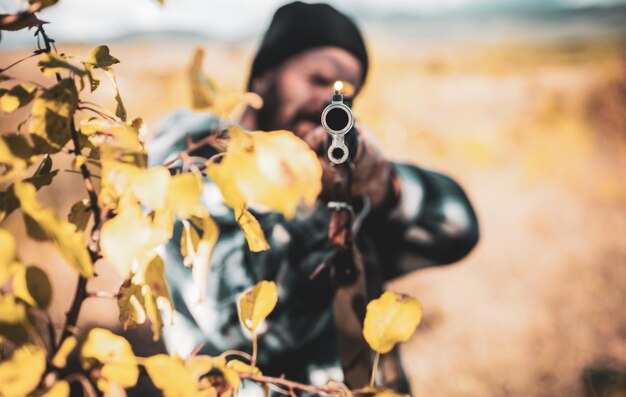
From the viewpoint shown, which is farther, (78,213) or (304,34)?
(304,34)

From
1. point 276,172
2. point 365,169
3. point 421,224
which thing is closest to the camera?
point 276,172

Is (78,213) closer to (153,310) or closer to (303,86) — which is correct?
(153,310)

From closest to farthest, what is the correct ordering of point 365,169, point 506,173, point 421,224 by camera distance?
point 365,169, point 421,224, point 506,173

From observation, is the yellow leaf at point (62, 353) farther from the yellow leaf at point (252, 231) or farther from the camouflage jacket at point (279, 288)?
the camouflage jacket at point (279, 288)

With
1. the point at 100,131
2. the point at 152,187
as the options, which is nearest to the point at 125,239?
the point at 152,187

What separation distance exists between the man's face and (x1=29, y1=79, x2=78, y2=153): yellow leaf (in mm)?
736

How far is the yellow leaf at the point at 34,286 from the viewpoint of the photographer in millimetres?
265

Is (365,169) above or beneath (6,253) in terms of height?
beneath

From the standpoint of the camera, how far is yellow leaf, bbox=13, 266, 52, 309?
0.27 m

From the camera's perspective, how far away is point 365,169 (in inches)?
32.8

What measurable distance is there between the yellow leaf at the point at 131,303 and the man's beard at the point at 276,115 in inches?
27.6

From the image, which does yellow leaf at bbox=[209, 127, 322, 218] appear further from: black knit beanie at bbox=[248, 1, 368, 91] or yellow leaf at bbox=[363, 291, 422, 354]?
black knit beanie at bbox=[248, 1, 368, 91]

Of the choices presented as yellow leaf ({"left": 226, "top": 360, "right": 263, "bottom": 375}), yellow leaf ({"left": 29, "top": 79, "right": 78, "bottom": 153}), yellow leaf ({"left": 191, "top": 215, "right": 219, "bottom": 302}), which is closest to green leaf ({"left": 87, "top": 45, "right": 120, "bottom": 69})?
yellow leaf ({"left": 29, "top": 79, "right": 78, "bottom": 153})

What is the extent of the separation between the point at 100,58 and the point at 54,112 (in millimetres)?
64
